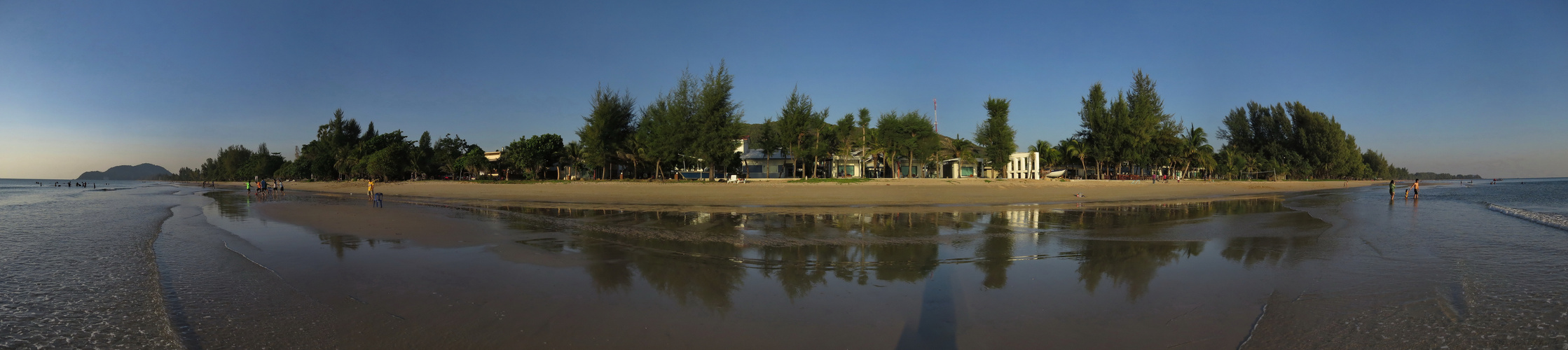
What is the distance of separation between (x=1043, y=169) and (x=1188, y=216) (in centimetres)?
4134

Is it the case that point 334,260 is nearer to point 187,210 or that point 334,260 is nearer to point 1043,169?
point 187,210

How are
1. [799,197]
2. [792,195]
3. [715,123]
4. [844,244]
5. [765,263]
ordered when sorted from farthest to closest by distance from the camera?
[715,123]
[792,195]
[799,197]
[844,244]
[765,263]

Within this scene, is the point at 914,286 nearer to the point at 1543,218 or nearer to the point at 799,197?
the point at 799,197

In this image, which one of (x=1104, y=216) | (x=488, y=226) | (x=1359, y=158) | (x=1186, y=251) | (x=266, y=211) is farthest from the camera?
(x=1359, y=158)

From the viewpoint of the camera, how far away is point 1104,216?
14578mm

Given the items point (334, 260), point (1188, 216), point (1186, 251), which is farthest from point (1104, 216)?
point (334, 260)

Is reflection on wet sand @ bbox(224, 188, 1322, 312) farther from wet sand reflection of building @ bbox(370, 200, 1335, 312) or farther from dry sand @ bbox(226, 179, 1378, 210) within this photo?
dry sand @ bbox(226, 179, 1378, 210)

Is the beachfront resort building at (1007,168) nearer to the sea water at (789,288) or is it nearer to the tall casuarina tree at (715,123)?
the tall casuarina tree at (715,123)

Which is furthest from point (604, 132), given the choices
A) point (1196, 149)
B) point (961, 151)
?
point (1196, 149)

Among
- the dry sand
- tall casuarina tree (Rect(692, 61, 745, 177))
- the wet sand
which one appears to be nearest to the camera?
the wet sand

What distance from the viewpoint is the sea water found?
155 inches

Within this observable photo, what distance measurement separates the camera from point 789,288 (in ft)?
17.8

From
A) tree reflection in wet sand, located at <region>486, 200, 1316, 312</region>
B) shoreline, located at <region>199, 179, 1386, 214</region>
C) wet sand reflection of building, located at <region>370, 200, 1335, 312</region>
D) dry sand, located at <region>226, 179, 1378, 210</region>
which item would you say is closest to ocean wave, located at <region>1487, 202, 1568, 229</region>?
tree reflection in wet sand, located at <region>486, 200, 1316, 312</region>

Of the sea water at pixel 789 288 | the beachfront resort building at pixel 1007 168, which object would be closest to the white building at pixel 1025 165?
the beachfront resort building at pixel 1007 168
